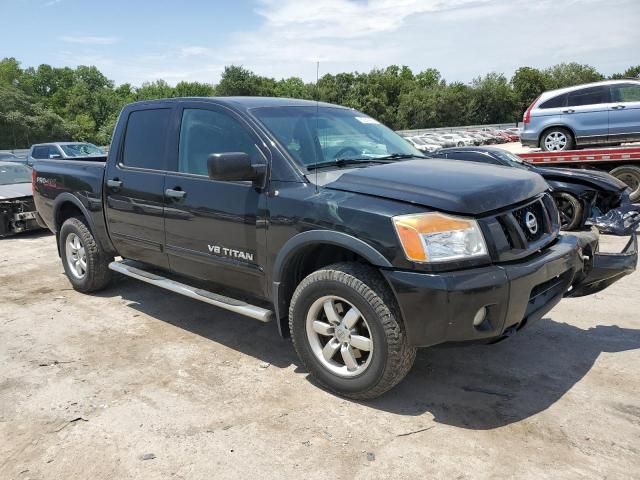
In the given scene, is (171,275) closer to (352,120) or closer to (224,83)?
(352,120)

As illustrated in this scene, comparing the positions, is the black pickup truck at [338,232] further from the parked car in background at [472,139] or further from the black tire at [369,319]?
the parked car in background at [472,139]

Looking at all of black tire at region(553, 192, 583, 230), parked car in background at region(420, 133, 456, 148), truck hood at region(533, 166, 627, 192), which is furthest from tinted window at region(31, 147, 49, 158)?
parked car in background at region(420, 133, 456, 148)

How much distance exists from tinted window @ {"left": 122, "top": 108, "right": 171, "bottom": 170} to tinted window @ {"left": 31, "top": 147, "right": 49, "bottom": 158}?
43.9 ft

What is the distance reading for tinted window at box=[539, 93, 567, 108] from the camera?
37.5ft

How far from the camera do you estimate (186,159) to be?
4105 millimetres

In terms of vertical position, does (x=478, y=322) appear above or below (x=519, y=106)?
below

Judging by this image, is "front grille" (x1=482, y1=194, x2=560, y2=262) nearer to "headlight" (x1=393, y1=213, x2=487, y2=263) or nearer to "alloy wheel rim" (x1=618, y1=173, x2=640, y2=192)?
"headlight" (x1=393, y1=213, x2=487, y2=263)

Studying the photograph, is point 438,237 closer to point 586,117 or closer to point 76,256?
point 76,256

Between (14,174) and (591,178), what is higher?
(14,174)

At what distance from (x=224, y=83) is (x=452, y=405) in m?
79.2

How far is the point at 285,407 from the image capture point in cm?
321

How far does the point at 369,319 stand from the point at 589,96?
10404 millimetres

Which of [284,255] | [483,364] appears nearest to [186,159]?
[284,255]

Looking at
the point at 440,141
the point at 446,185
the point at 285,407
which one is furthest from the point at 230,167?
the point at 440,141
